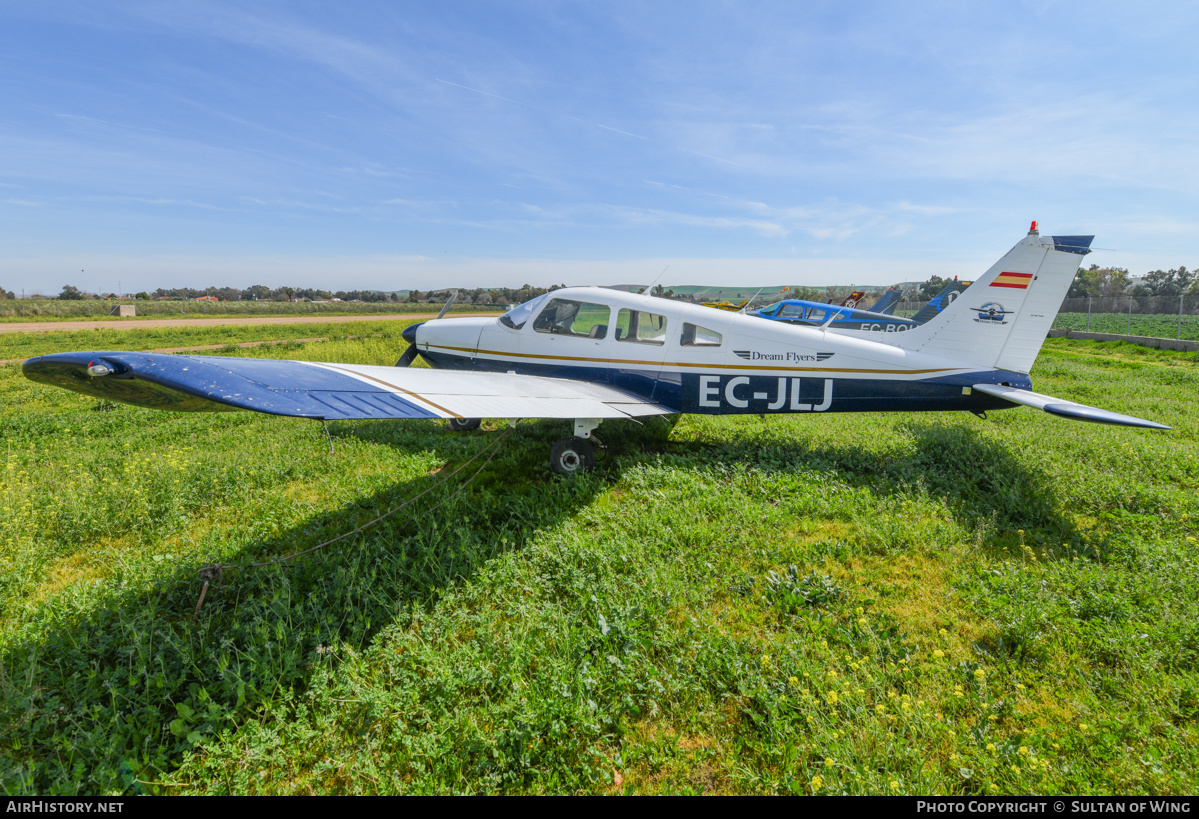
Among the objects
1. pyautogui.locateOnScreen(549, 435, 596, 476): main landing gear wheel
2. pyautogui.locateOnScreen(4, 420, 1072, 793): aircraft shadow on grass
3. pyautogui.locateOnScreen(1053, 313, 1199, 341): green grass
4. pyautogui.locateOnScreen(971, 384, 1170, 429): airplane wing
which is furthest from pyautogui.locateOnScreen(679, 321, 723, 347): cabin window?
pyautogui.locateOnScreen(1053, 313, 1199, 341): green grass

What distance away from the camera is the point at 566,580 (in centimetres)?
360

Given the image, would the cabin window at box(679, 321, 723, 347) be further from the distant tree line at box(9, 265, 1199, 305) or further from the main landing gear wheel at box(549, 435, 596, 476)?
the distant tree line at box(9, 265, 1199, 305)

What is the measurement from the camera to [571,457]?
230 inches

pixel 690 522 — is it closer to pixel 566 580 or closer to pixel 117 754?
pixel 566 580

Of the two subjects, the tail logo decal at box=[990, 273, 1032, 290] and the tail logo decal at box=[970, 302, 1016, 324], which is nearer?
the tail logo decal at box=[990, 273, 1032, 290]

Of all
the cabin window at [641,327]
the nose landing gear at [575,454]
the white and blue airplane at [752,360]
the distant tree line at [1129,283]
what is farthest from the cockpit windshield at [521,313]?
the distant tree line at [1129,283]

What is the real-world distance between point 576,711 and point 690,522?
2.19 m

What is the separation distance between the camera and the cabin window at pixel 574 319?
646cm

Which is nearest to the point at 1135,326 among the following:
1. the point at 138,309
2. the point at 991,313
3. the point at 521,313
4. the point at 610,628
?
the point at 991,313

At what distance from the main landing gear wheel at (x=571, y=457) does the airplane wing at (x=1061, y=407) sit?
187 inches

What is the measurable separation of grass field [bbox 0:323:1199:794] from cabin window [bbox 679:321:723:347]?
1.56 m

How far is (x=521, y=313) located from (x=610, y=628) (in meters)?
4.98

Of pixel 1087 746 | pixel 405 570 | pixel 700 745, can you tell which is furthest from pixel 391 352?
pixel 1087 746

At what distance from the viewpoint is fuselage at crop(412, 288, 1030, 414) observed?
5.90 metres
